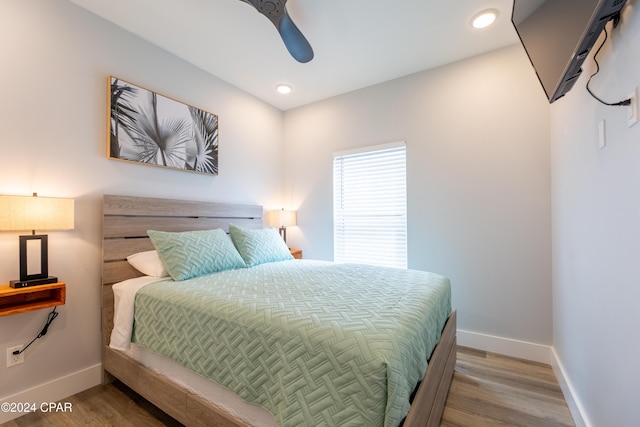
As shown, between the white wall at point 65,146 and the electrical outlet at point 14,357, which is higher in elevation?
the white wall at point 65,146

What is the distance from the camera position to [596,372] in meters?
1.33

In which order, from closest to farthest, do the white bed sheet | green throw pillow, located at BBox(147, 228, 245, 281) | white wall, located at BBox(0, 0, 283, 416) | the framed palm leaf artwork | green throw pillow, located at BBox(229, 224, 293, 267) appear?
the white bed sheet → white wall, located at BBox(0, 0, 283, 416) → green throw pillow, located at BBox(147, 228, 245, 281) → the framed palm leaf artwork → green throw pillow, located at BBox(229, 224, 293, 267)

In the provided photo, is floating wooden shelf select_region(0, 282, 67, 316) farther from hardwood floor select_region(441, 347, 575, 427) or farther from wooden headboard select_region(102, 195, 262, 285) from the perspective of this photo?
hardwood floor select_region(441, 347, 575, 427)

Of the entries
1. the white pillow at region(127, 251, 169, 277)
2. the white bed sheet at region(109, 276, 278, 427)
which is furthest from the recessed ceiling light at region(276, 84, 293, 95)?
the white bed sheet at region(109, 276, 278, 427)

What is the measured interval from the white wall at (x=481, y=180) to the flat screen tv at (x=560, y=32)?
42.9 inches

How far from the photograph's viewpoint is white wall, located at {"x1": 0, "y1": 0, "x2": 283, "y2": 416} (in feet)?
5.56

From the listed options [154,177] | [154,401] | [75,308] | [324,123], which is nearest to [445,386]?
[154,401]

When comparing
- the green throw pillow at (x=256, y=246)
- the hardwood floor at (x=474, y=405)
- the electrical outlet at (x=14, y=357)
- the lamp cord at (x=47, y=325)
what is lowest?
the hardwood floor at (x=474, y=405)

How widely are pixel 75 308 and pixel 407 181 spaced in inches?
120

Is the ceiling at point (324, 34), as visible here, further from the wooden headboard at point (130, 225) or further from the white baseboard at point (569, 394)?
the white baseboard at point (569, 394)

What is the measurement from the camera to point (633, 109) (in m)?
0.98

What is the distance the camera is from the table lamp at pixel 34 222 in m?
1.51

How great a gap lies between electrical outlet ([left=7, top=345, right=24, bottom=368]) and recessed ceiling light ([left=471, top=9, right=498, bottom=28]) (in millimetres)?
3919

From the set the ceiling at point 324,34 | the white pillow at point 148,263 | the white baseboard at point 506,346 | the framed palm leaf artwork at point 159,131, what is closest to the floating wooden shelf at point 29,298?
the white pillow at point 148,263
